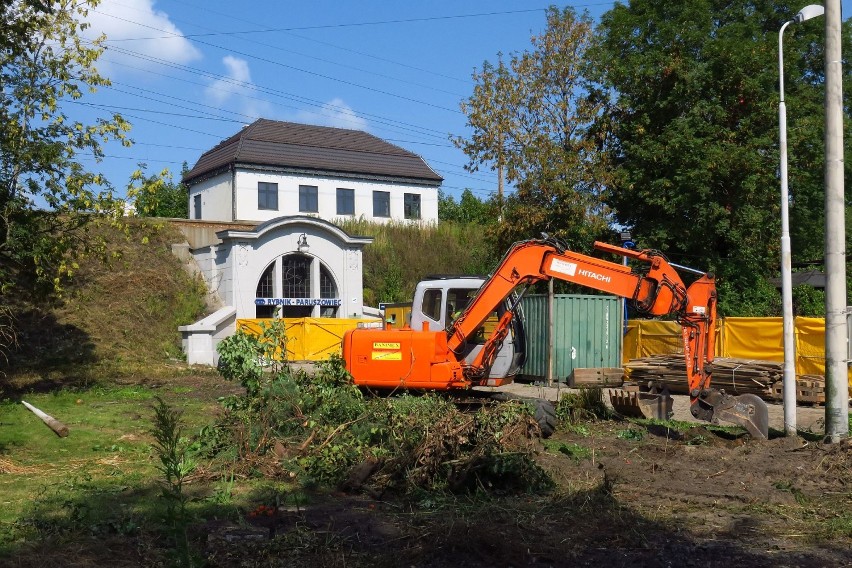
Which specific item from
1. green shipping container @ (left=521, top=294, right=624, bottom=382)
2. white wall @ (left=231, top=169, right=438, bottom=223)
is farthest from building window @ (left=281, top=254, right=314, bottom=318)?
white wall @ (left=231, top=169, right=438, bottom=223)

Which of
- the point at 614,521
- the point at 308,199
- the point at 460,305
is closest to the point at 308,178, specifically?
Answer: the point at 308,199

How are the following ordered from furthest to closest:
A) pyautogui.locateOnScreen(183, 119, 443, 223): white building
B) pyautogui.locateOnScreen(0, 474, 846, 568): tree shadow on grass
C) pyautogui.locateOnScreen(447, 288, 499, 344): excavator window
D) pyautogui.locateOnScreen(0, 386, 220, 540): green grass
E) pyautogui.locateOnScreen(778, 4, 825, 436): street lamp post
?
pyautogui.locateOnScreen(183, 119, 443, 223): white building < pyautogui.locateOnScreen(447, 288, 499, 344): excavator window < pyautogui.locateOnScreen(778, 4, 825, 436): street lamp post < pyautogui.locateOnScreen(0, 386, 220, 540): green grass < pyautogui.locateOnScreen(0, 474, 846, 568): tree shadow on grass

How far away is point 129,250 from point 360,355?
18.7m

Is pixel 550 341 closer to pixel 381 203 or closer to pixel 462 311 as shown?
pixel 462 311

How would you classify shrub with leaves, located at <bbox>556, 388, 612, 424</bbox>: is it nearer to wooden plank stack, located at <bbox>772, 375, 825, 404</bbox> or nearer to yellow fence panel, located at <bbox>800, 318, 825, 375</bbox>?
wooden plank stack, located at <bbox>772, 375, 825, 404</bbox>

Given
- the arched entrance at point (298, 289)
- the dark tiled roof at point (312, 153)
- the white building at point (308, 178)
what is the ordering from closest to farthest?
the arched entrance at point (298, 289) < the white building at point (308, 178) < the dark tiled roof at point (312, 153)

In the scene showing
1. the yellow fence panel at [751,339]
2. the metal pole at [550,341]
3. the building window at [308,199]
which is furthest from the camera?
the building window at [308,199]

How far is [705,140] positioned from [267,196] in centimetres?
2506

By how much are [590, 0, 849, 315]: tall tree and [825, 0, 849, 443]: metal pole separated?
46.1ft

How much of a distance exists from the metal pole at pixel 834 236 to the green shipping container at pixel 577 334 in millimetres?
10951

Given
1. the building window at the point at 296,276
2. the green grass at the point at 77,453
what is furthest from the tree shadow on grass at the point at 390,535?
the building window at the point at 296,276

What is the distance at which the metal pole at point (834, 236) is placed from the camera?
1196cm

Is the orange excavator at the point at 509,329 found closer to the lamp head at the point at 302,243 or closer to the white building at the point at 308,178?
the lamp head at the point at 302,243

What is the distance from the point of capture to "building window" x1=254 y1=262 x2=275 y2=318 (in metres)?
30.0
